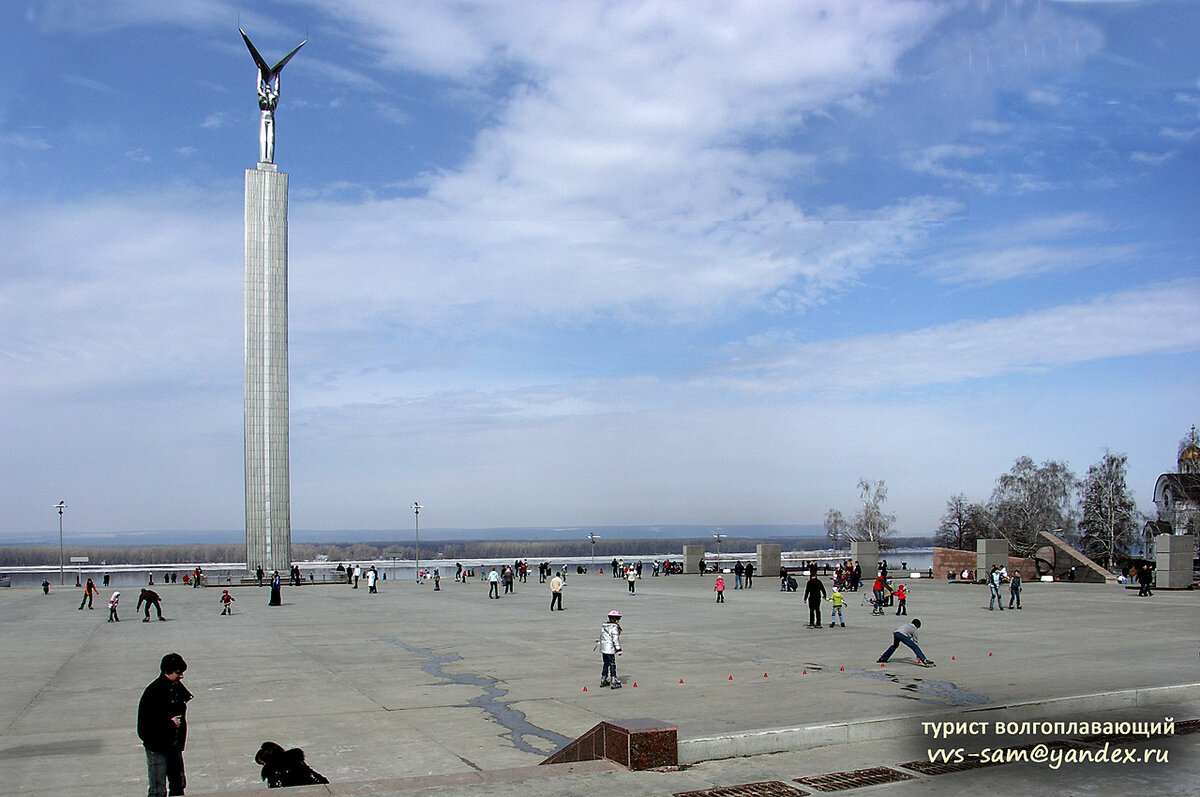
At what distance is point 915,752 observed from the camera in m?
9.96

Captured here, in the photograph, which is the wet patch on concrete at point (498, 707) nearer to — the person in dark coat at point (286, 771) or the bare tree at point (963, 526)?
the person in dark coat at point (286, 771)

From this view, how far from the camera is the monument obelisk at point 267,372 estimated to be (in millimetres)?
73062

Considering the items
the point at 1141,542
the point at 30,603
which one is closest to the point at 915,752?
the point at 30,603

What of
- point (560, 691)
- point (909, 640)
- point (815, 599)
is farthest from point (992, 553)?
point (560, 691)

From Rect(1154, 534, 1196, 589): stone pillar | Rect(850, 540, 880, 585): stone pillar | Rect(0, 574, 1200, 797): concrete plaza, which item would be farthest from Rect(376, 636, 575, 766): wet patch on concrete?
Rect(850, 540, 880, 585): stone pillar

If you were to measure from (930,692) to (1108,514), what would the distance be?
237ft

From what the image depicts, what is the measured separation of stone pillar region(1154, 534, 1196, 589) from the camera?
39.7m

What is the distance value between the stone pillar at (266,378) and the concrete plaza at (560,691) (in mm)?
42519

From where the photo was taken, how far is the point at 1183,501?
84875 mm

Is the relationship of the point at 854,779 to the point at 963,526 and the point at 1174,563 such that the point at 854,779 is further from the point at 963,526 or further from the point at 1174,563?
the point at 963,526

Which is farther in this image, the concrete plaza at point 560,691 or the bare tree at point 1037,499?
the bare tree at point 1037,499

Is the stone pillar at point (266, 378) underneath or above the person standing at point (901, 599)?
above

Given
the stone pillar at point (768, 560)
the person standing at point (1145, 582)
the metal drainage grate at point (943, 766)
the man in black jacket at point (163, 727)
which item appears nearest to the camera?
the man in black jacket at point (163, 727)

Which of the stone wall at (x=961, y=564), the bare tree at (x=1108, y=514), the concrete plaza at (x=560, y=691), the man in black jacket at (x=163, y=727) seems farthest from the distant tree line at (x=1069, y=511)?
the man in black jacket at (x=163, y=727)
